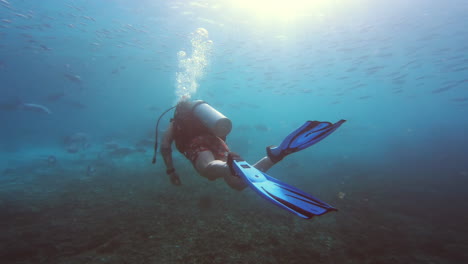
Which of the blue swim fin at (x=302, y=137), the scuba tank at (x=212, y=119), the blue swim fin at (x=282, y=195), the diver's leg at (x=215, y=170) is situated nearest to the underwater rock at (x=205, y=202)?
the diver's leg at (x=215, y=170)

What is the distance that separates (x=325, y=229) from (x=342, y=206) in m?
2.29

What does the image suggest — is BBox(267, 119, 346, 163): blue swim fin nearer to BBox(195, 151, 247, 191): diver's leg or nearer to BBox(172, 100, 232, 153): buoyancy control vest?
BBox(195, 151, 247, 191): diver's leg

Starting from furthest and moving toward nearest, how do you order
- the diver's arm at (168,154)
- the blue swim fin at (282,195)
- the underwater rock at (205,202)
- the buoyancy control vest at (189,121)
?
the underwater rock at (205,202) → the diver's arm at (168,154) → the buoyancy control vest at (189,121) → the blue swim fin at (282,195)

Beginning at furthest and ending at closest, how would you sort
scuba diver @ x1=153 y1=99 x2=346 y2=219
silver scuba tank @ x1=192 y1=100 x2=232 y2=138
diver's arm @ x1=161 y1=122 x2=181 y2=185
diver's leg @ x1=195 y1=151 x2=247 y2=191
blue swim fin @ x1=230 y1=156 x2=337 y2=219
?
diver's arm @ x1=161 y1=122 x2=181 y2=185 < silver scuba tank @ x1=192 y1=100 x2=232 y2=138 < diver's leg @ x1=195 y1=151 x2=247 y2=191 < scuba diver @ x1=153 y1=99 x2=346 y2=219 < blue swim fin @ x1=230 y1=156 x2=337 y2=219

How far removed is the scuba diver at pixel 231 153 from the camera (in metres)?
2.03

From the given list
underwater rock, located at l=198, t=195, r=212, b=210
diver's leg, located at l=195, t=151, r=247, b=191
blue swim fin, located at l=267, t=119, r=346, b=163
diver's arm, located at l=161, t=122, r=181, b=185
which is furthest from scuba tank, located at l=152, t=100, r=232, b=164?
underwater rock, located at l=198, t=195, r=212, b=210

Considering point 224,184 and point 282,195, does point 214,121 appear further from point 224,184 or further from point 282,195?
point 224,184

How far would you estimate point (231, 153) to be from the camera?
8.45ft

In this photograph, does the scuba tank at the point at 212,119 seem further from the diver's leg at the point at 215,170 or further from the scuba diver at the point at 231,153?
the diver's leg at the point at 215,170

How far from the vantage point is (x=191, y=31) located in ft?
68.4

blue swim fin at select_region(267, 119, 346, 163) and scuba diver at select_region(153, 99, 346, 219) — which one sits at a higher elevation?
blue swim fin at select_region(267, 119, 346, 163)

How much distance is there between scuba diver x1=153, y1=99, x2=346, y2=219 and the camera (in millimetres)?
2031

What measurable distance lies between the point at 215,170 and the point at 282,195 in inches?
39.8

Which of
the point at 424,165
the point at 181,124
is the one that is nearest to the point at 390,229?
the point at 181,124
